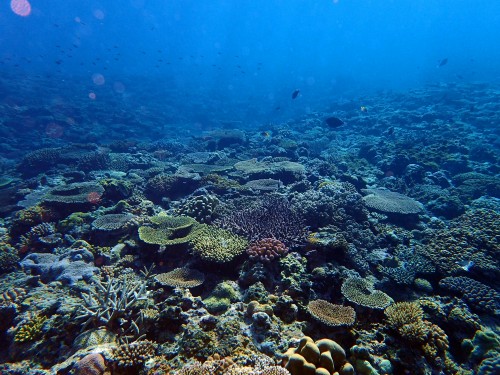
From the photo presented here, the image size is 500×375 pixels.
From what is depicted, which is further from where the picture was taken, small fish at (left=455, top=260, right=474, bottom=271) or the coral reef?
small fish at (left=455, top=260, right=474, bottom=271)

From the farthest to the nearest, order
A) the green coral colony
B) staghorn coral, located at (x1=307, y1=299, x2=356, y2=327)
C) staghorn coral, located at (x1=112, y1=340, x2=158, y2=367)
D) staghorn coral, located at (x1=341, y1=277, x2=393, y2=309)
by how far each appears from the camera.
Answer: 1. staghorn coral, located at (x1=341, y1=277, x2=393, y2=309)
2. staghorn coral, located at (x1=307, y1=299, x2=356, y2=327)
3. the green coral colony
4. staghorn coral, located at (x1=112, y1=340, x2=158, y2=367)

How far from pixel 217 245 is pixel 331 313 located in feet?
9.01

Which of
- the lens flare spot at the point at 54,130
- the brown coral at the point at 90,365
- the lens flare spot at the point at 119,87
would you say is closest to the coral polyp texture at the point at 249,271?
the brown coral at the point at 90,365

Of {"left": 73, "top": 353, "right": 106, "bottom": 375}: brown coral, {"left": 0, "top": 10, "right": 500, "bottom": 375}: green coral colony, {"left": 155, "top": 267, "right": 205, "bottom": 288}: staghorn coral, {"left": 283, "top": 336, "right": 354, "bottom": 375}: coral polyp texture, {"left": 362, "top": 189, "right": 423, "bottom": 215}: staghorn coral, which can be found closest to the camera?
{"left": 283, "top": 336, "right": 354, "bottom": 375}: coral polyp texture

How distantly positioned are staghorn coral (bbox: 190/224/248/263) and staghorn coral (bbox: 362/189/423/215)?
6.10 meters

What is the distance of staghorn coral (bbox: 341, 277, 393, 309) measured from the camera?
5.18 metres

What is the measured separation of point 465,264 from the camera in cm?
663

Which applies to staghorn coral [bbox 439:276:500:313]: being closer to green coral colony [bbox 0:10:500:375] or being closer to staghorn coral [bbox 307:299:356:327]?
green coral colony [bbox 0:10:500:375]

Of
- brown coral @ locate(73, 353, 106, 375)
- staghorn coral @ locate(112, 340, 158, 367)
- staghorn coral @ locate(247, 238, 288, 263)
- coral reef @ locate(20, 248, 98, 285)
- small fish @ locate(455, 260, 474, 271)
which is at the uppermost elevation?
small fish @ locate(455, 260, 474, 271)

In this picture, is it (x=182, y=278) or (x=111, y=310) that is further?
(x=182, y=278)

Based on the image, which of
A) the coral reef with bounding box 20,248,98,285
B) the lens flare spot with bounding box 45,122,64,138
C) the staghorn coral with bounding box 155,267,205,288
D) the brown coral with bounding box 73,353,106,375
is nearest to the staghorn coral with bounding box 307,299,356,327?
the staghorn coral with bounding box 155,267,205,288

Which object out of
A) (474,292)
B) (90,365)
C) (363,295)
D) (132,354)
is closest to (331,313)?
(363,295)

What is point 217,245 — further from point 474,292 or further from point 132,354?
point 474,292

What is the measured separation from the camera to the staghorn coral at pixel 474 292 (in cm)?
556
